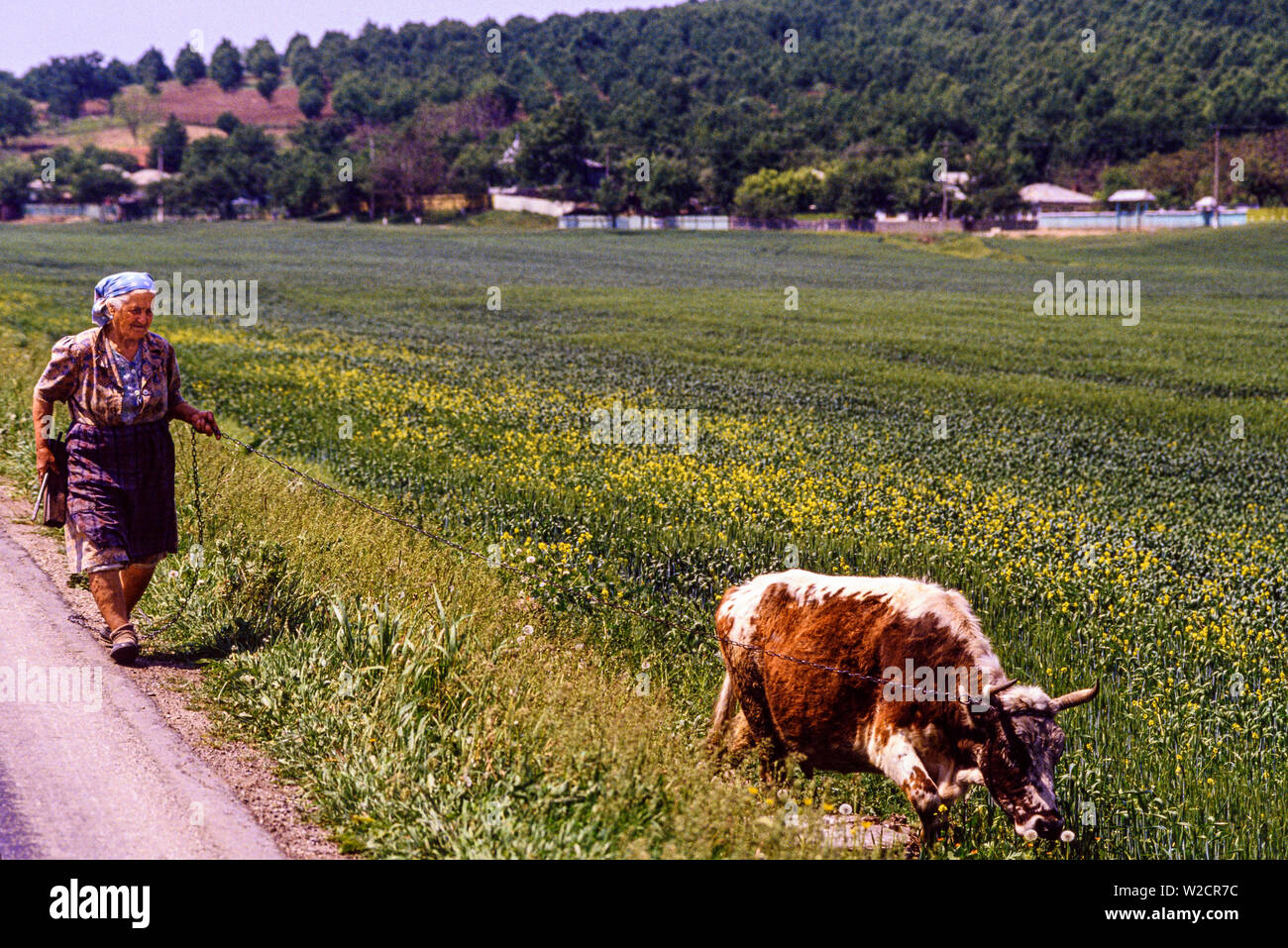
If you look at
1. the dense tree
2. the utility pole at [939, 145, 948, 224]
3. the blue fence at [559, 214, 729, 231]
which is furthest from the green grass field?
the dense tree

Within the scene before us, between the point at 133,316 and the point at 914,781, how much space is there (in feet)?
18.7

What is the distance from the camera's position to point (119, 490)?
8328 mm

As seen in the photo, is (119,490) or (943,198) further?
(943,198)

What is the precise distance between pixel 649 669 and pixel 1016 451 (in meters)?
13.0

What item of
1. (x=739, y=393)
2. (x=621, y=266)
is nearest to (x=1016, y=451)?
(x=739, y=393)

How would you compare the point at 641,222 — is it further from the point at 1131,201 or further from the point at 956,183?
the point at 1131,201

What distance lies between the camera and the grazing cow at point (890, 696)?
20.5 feet

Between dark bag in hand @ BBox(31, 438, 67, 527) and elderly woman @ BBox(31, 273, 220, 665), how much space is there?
9 cm

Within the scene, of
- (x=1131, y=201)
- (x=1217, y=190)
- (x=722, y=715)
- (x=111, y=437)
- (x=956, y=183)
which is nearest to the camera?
(x=722, y=715)

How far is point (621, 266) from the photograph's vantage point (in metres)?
82.6

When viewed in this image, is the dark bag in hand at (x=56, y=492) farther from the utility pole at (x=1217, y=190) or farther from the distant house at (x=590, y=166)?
the distant house at (x=590, y=166)

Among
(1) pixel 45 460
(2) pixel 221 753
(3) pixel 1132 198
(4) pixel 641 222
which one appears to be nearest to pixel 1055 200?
(3) pixel 1132 198

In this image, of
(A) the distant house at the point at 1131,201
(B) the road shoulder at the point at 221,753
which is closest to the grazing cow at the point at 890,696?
(B) the road shoulder at the point at 221,753

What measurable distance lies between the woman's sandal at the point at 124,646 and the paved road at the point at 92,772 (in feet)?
0.39
